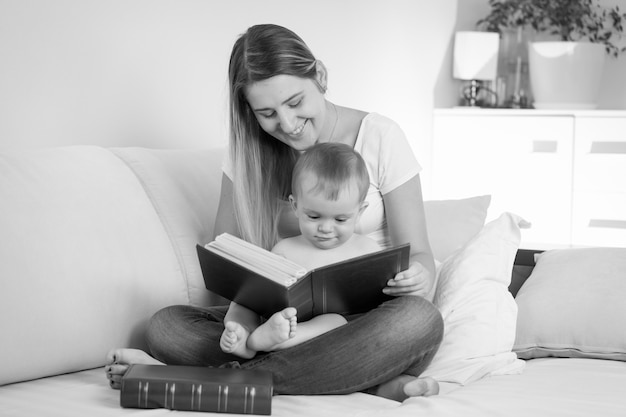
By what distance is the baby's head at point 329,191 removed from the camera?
158 cm

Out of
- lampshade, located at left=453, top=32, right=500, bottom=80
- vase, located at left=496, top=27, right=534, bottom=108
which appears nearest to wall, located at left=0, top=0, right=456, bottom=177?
lampshade, located at left=453, top=32, right=500, bottom=80

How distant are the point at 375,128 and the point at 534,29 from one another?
2.80m

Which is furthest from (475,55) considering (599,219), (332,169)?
(332,169)

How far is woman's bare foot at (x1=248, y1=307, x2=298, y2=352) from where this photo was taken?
139 centimetres

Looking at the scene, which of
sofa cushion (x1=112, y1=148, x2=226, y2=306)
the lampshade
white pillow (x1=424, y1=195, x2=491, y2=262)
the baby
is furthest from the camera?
the lampshade

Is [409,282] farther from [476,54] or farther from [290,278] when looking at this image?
[476,54]

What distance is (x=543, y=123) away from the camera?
3783 millimetres

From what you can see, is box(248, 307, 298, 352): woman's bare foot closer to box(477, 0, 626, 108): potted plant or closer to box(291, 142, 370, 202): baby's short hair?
box(291, 142, 370, 202): baby's short hair

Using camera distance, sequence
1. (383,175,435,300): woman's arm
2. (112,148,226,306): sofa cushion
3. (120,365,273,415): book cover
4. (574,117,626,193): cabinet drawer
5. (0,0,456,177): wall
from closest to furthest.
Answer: (120,365,273,415): book cover, (383,175,435,300): woman's arm, (112,148,226,306): sofa cushion, (0,0,456,177): wall, (574,117,626,193): cabinet drawer

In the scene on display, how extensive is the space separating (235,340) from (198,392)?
A: 0.17 meters

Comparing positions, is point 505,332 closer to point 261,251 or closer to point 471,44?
point 261,251

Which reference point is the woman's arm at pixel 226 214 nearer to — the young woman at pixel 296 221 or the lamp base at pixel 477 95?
the young woman at pixel 296 221

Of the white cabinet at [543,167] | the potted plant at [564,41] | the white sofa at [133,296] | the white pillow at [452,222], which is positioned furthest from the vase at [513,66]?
the white sofa at [133,296]

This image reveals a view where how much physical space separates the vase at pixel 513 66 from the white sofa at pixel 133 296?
2443 mm
